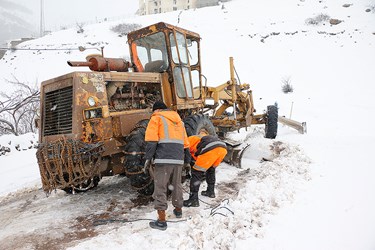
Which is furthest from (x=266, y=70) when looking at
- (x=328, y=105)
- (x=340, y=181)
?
(x=340, y=181)

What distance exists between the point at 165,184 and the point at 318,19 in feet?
106

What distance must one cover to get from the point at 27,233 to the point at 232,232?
273cm

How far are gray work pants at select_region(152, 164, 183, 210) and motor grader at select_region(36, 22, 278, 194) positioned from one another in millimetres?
449

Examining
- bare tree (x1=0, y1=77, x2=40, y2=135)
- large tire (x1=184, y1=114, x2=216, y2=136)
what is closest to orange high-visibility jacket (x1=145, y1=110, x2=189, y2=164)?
large tire (x1=184, y1=114, x2=216, y2=136)

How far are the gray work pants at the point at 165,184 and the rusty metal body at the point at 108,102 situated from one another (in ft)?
1.56

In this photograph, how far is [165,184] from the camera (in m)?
3.99

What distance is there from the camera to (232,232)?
11.4 feet

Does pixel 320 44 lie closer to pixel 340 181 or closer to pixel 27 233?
pixel 340 181

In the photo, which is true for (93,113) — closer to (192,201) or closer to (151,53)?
(192,201)

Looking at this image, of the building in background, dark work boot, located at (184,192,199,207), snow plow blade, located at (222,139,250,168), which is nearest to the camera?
dark work boot, located at (184,192,199,207)

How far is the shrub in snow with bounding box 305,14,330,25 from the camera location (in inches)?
1208

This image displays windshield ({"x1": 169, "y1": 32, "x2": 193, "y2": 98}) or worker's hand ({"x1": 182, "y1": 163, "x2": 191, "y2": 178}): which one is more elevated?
windshield ({"x1": 169, "y1": 32, "x2": 193, "y2": 98})

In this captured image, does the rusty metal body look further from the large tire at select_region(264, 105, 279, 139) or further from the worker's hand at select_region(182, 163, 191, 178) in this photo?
the large tire at select_region(264, 105, 279, 139)

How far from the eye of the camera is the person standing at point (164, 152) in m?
3.90
